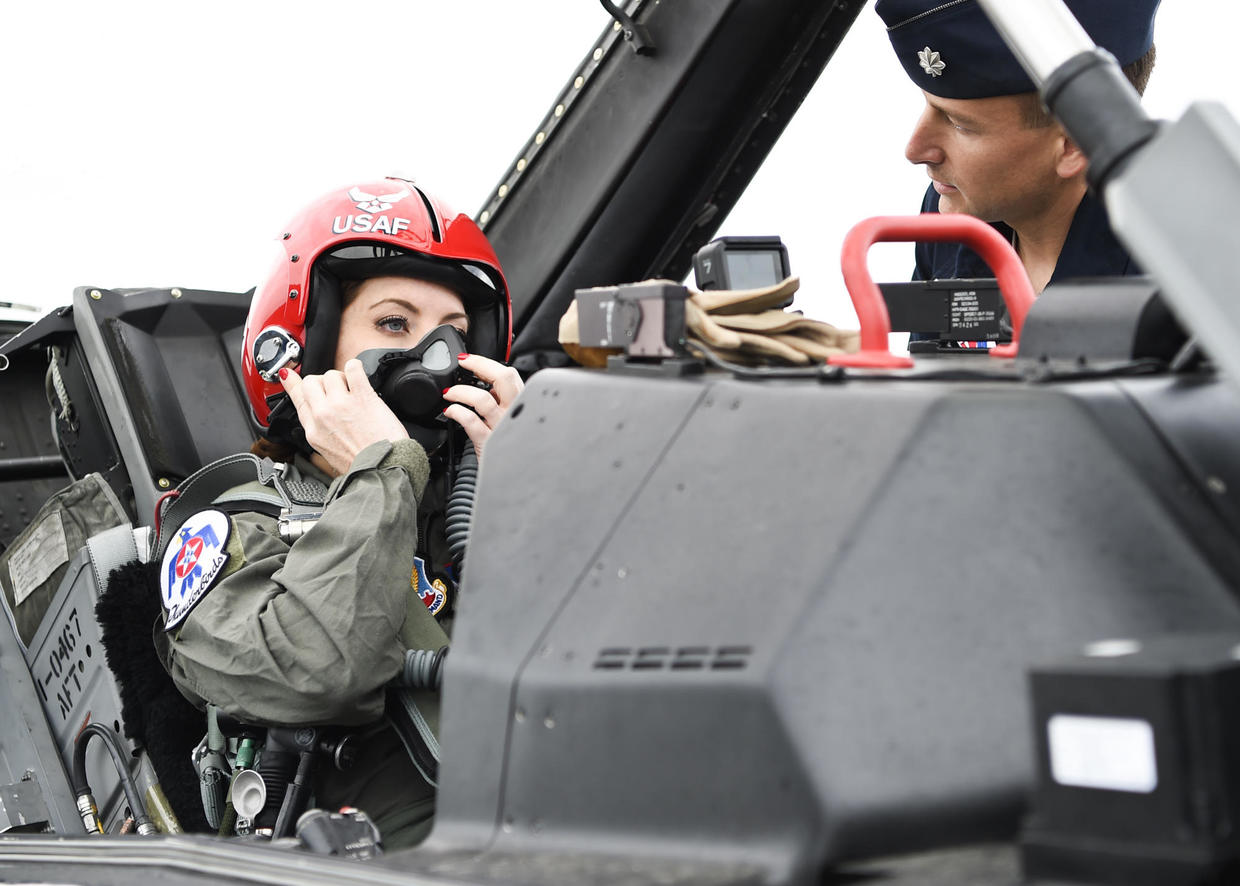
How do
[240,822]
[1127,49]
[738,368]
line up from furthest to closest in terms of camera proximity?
[1127,49], [240,822], [738,368]

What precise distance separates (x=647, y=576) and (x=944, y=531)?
0.63 ft

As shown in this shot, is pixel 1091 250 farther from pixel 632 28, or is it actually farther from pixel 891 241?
pixel 632 28

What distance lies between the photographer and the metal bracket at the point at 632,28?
8.62 ft

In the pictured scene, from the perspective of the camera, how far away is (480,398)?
1.81 metres

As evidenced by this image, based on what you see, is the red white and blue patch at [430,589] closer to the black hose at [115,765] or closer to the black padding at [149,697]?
the black padding at [149,697]

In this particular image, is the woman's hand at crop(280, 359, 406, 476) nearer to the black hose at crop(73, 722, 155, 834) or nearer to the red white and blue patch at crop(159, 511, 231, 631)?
the red white and blue patch at crop(159, 511, 231, 631)

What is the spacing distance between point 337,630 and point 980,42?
125cm

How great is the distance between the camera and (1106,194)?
74 centimetres

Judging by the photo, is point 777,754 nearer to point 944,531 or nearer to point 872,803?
point 872,803

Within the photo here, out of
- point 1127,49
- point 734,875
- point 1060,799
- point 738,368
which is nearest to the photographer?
point 1060,799

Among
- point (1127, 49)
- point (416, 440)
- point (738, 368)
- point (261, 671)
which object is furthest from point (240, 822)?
point (1127, 49)

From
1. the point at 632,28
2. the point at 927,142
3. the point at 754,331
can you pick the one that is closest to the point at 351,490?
the point at 754,331

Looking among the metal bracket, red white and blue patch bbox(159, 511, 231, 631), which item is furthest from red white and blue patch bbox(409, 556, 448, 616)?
the metal bracket

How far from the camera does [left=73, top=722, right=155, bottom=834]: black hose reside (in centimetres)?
178
